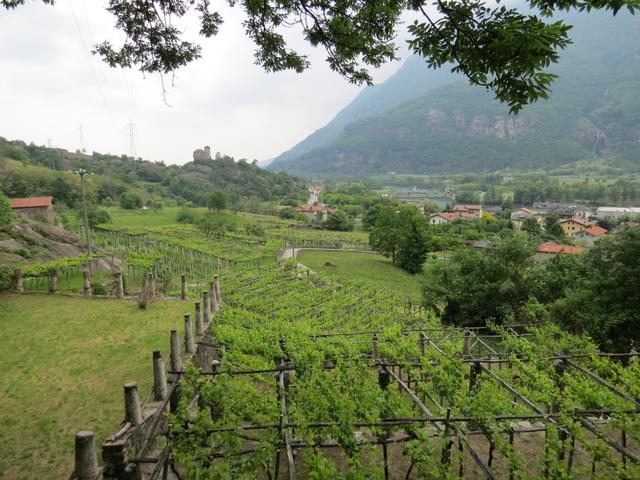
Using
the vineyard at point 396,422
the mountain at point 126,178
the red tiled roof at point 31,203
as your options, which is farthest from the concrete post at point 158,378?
the mountain at point 126,178

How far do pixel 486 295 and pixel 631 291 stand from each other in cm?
847

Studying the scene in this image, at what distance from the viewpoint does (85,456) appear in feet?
14.0

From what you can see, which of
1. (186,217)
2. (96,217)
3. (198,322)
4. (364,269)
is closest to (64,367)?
(198,322)

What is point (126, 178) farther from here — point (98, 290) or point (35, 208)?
point (98, 290)

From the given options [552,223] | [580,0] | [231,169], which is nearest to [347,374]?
[580,0]

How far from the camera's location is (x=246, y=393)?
566 cm

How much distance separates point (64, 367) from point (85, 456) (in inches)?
261

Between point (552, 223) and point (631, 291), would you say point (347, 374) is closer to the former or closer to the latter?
point (631, 291)

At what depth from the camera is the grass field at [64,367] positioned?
6656 millimetres

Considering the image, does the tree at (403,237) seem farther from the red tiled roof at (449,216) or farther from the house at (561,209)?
the house at (561,209)

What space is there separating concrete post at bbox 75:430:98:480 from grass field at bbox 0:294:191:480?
7.92 feet

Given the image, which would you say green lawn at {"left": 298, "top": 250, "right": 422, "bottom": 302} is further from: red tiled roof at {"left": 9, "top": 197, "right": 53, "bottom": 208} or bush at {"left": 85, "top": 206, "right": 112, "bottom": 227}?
red tiled roof at {"left": 9, "top": 197, "right": 53, "bottom": 208}

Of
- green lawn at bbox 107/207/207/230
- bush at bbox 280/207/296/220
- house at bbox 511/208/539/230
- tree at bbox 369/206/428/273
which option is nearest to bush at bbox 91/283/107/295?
tree at bbox 369/206/428/273

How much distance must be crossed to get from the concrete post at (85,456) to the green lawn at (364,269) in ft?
98.3
